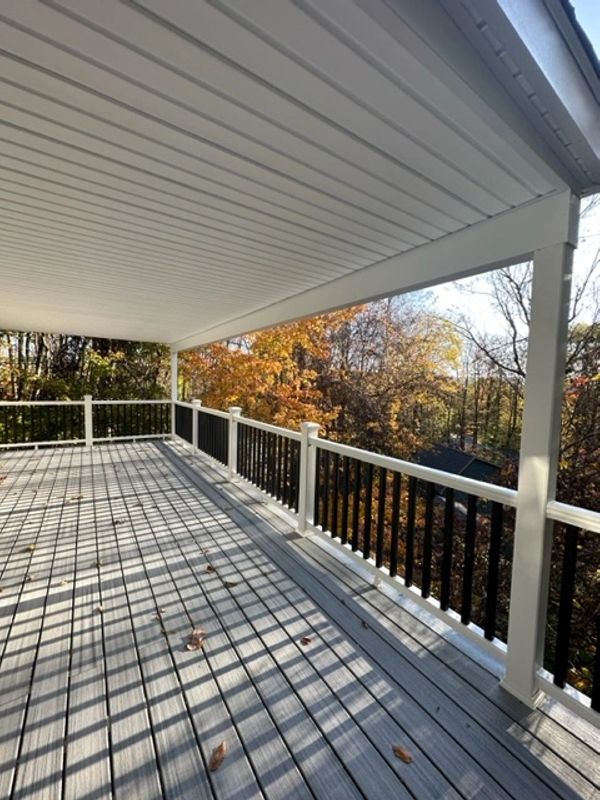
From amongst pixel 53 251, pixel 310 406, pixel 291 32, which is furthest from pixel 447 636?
pixel 310 406

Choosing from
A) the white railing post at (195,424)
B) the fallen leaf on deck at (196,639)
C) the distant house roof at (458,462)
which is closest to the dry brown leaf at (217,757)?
the fallen leaf on deck at (196,639)

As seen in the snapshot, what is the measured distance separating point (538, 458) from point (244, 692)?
1.74 m

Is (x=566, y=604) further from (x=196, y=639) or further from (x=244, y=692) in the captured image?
(x=196, y=639)

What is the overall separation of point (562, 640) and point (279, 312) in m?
3.73

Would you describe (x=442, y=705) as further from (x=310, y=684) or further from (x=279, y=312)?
(x=279, y=312)

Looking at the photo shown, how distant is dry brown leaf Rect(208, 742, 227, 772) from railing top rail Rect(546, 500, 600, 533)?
1662mm

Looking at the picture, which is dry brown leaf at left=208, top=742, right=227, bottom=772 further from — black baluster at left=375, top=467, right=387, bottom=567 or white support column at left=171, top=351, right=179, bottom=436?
white support column at left=171, top=351, right=179, bottom=436

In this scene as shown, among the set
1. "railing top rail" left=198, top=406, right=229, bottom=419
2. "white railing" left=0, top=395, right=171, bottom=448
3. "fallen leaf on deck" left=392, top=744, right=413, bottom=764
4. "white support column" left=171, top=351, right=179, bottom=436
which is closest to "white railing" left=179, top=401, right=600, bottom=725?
"railing top rail" left=198, top=406, right=229, bottom=419

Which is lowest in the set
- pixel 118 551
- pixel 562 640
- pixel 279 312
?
pixel 118 551

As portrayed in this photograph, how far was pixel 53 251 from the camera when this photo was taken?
2908 millimetres

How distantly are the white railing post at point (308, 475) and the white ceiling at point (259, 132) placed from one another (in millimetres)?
1541

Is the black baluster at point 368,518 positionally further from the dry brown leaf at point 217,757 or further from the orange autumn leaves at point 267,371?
the orange autumn leaves at point 267,371

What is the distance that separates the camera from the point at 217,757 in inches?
57.0

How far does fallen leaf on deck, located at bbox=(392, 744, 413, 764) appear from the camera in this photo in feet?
4.80
